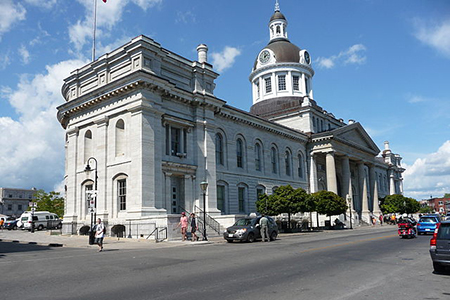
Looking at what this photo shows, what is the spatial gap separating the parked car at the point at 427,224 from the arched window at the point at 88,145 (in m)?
26.5

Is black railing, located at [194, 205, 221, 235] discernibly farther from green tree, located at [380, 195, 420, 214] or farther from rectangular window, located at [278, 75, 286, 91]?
green tree, located at [380, 195, 420, 214]

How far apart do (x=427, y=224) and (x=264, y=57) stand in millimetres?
40764

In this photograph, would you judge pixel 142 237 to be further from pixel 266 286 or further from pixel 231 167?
pixel 266 286

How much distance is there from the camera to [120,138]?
3047 cm

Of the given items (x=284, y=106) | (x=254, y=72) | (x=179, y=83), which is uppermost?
(x=254, y=72)

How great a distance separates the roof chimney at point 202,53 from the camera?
3528 centimetres

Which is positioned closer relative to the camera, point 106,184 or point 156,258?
point 156,258

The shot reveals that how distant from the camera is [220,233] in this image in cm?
2950

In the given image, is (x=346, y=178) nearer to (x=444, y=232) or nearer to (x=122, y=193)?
(x=122, y=193)

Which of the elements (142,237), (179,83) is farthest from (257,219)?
(179,83)

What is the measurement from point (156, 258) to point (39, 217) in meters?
34.2

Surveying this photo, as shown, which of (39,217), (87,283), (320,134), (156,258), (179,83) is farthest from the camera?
(320,134)

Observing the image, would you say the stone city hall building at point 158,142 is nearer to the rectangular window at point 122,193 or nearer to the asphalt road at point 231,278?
the rectangular window at point 122,193

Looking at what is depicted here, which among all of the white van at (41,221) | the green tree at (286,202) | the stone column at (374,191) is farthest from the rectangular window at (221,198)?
the stone column at (374,191)
